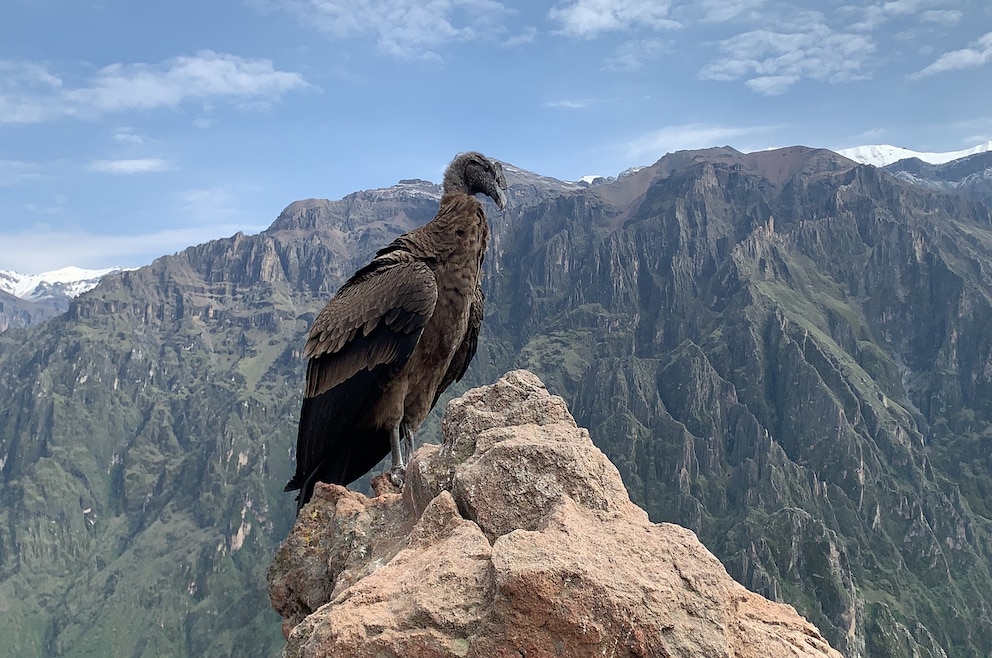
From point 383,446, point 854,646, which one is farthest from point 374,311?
point 854,646

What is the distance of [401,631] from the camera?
3896 millimetres

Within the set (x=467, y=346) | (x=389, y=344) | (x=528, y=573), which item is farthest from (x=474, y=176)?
(x=528, y=573)

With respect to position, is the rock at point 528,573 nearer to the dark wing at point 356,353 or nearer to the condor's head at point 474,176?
the dark wing at point 356,353

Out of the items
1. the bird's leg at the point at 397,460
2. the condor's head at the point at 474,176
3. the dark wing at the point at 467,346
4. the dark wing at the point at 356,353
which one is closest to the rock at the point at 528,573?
the bird's leg at the point at 397,460

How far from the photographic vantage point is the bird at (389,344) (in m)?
8.49

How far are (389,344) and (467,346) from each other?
6.78 ft

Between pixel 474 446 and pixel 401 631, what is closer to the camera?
pixel 401 631

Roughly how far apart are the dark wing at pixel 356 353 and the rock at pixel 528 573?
1.97 metres

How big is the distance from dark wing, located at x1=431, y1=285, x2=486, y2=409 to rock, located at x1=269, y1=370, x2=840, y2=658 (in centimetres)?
317

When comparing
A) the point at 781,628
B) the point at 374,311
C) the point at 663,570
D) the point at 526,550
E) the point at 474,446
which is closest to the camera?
the point at 526,550

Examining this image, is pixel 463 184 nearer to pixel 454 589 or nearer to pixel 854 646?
pixel 454 589

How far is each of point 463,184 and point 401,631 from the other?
22.9 ft

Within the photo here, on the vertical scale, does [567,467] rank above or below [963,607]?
above

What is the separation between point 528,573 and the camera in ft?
12.5
